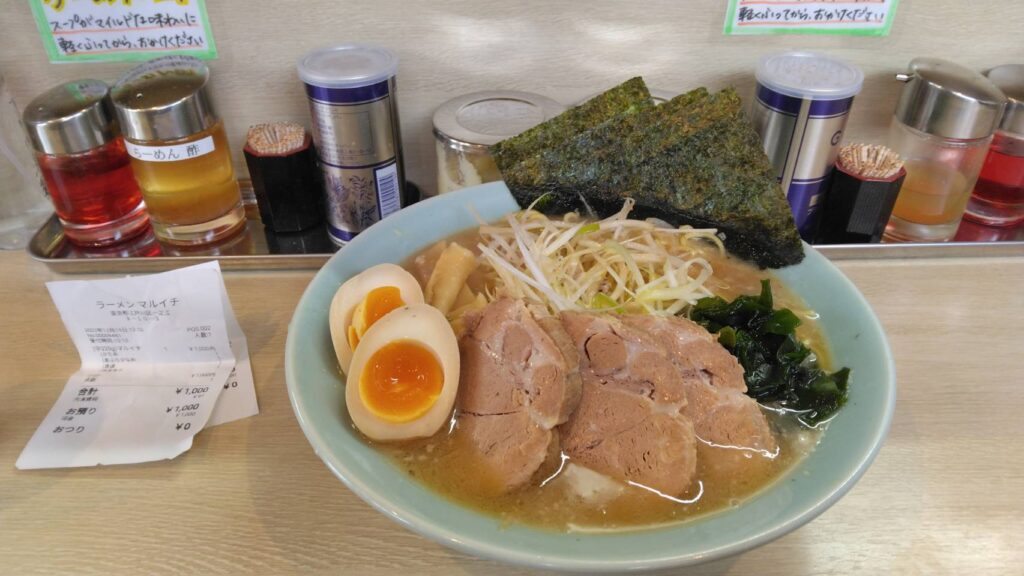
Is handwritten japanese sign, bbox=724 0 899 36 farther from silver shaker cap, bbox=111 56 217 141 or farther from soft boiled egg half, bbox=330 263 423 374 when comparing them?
silver shaker cap, bbox=111 56 217 141

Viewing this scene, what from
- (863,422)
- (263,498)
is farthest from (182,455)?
(863,422)

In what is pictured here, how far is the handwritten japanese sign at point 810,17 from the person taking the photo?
1485 mm

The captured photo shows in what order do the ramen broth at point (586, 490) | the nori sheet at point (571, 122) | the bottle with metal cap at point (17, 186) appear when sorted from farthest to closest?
the bottle with metal cap at point (17, 186) → the nori sheet at point (571, 122) → the ramen broth at point (586, 490)

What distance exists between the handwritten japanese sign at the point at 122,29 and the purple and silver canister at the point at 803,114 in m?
1.20

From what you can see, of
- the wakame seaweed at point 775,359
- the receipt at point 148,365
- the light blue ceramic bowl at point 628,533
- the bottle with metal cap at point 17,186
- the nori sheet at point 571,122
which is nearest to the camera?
the light blue ceramic bowl at point 628,533

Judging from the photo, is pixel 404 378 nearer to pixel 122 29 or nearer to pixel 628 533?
pixel 628 533

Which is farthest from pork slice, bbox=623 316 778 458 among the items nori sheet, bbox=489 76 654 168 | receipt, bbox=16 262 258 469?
receipt, bbox=16 262 258 469

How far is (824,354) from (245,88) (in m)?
1.33

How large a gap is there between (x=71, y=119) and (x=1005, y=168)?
6.55 ft

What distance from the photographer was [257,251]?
1.59 m

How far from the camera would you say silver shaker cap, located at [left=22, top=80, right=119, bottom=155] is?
1.38 metres

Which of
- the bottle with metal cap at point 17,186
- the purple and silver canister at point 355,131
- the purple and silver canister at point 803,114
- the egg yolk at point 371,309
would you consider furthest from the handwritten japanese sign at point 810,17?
the bottle with metal cap at point 17,186

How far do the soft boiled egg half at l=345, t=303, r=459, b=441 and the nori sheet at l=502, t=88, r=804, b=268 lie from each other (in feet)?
1.58

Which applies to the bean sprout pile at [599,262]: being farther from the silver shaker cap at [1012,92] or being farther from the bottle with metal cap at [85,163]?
the bottle with metal cap at [85,163]
